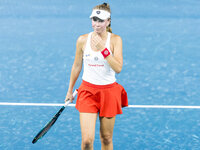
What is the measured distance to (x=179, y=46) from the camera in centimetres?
1012

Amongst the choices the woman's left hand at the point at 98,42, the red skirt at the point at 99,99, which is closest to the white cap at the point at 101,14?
the woman's left hand at the point at 98,42

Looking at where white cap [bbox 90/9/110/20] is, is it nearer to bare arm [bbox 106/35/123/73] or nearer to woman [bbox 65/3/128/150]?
woman [bbox 65/3/128/150]

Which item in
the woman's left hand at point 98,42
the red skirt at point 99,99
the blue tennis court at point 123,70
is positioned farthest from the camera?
the blue tennis court at point 123,70

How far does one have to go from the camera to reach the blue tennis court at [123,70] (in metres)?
6.12

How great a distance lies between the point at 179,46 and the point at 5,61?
420 cm

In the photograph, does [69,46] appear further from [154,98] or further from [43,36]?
[154,98]

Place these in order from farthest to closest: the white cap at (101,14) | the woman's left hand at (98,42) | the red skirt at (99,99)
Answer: the red skirt at (99,99)
the white cap at (101,14)
the woman's left hand at (98,42)

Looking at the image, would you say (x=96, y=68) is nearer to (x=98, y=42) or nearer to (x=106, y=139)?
(x=98, y=42)

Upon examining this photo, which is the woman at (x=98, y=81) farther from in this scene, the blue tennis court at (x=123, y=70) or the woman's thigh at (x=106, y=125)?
the blue tennis court at (x=123, y=70)

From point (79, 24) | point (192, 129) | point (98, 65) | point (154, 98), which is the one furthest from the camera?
point (79, 24)

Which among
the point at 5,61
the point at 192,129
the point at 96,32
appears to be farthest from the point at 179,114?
the point at 5,61

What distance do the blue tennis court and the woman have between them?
1.19 metres

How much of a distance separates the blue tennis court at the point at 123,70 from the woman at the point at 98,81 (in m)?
Answer: 1.19

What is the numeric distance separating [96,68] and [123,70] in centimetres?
406
